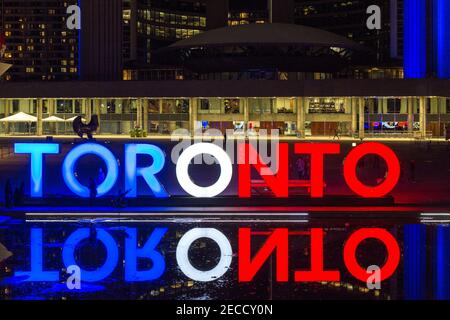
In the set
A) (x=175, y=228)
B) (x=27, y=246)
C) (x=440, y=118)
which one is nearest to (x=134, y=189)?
(x=175, y=228)

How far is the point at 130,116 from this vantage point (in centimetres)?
11256

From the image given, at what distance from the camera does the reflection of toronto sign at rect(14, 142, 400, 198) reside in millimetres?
28891

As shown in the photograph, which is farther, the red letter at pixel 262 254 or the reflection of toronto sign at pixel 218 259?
the red letter at pixel 262 254

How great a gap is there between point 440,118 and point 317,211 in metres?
80.4

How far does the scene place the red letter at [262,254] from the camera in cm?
1667

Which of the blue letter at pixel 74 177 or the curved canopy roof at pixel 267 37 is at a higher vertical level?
the curved canopy roof at pixel 267 37

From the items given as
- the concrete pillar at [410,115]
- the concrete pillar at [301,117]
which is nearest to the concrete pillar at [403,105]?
the concrete pillar at [410,115]

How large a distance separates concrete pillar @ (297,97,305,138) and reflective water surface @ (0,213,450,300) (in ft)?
258

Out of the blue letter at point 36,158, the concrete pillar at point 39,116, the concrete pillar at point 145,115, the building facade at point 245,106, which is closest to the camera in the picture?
the blue letter at point 36,158

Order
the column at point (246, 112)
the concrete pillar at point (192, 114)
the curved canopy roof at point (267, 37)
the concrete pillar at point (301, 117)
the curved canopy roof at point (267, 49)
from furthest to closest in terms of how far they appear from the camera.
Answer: the curved canopy roof at point (267, 49), the curved canopy roof at point (267, 37), the concrete pillar at point (192, 114), the column at point (246, 112), the concrete pillar at point (301, 117)

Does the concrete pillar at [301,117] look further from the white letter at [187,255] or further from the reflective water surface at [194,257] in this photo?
the white letter at [187,255]

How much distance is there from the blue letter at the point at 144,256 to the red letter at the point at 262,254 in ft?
5.77

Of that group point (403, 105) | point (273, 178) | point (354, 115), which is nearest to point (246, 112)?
point (354, 115)

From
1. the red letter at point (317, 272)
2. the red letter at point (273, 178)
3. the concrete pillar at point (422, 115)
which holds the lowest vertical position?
the red letter at point (317, 272)
